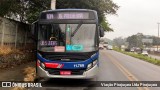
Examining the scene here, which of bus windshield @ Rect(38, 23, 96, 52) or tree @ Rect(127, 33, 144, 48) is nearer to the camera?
bus windshield @ Rect(38, 23, 96, 52)

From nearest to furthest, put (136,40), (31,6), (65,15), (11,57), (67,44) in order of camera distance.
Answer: (67,44), (65,15), (11,57), (31,6), (136,40)

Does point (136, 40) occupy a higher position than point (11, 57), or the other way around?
point (11, 57)

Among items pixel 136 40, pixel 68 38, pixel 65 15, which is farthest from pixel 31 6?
pixel 136 40

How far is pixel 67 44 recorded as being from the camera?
12078 mm

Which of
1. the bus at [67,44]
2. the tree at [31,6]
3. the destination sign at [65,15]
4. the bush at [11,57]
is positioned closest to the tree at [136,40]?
the tree at [31,6]

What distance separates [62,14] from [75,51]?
5.57ft

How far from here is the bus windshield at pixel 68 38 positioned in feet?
39.5

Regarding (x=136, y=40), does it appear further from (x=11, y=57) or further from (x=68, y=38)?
(x=68, y=38)

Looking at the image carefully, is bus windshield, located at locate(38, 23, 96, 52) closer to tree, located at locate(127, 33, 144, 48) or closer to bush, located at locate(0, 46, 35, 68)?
bush, located at locate(0, 46, 35, 68)

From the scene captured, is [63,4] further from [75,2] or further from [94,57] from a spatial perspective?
[94,57]

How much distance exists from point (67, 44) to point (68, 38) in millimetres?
252

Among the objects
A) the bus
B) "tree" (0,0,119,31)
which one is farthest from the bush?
the bus

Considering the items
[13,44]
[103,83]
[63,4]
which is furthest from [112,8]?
[103,83]

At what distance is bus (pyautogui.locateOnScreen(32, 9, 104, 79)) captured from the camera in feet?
39.1
